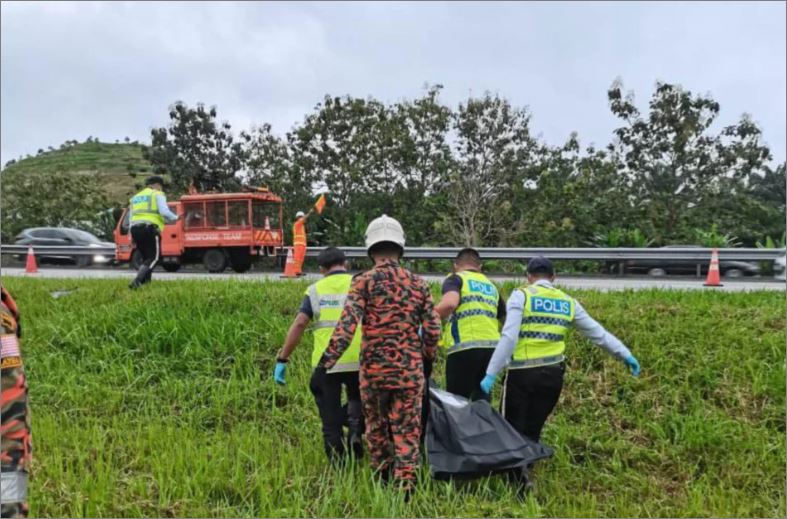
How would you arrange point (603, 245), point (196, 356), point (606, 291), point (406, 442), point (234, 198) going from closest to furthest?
point (406, 442), point (196, 356), point (606, 291), point (234, 198), point (603, 245)

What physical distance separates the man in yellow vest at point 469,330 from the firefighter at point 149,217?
523 cm

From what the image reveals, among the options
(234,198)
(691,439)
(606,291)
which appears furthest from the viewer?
(234,198)

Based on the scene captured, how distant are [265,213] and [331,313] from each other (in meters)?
12.2

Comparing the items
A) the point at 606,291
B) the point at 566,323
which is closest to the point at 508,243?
the point at 606,291

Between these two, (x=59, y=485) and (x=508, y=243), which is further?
(x=508, y=243)

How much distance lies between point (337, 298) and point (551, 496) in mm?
2003

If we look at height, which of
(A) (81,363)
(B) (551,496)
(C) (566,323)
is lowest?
(B) (551,496)

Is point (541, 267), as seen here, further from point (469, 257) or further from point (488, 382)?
point (488, 382)

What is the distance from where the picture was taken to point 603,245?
1977 cm

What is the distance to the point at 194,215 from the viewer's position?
16.0m

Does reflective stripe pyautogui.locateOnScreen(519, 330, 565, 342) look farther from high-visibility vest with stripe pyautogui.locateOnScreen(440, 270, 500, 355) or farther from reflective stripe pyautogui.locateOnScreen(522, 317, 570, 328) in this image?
high-visibility vest with stripe pyautogui.locateOnScreen(440, 270, 500, 355)

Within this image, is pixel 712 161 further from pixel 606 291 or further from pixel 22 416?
pixel 22 416

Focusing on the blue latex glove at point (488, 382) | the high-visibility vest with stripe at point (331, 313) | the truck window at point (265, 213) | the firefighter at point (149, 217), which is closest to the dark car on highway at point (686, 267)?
the truck window at point (265, 213)

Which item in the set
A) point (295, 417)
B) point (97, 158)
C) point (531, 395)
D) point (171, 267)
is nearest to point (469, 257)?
point (531, 395)
